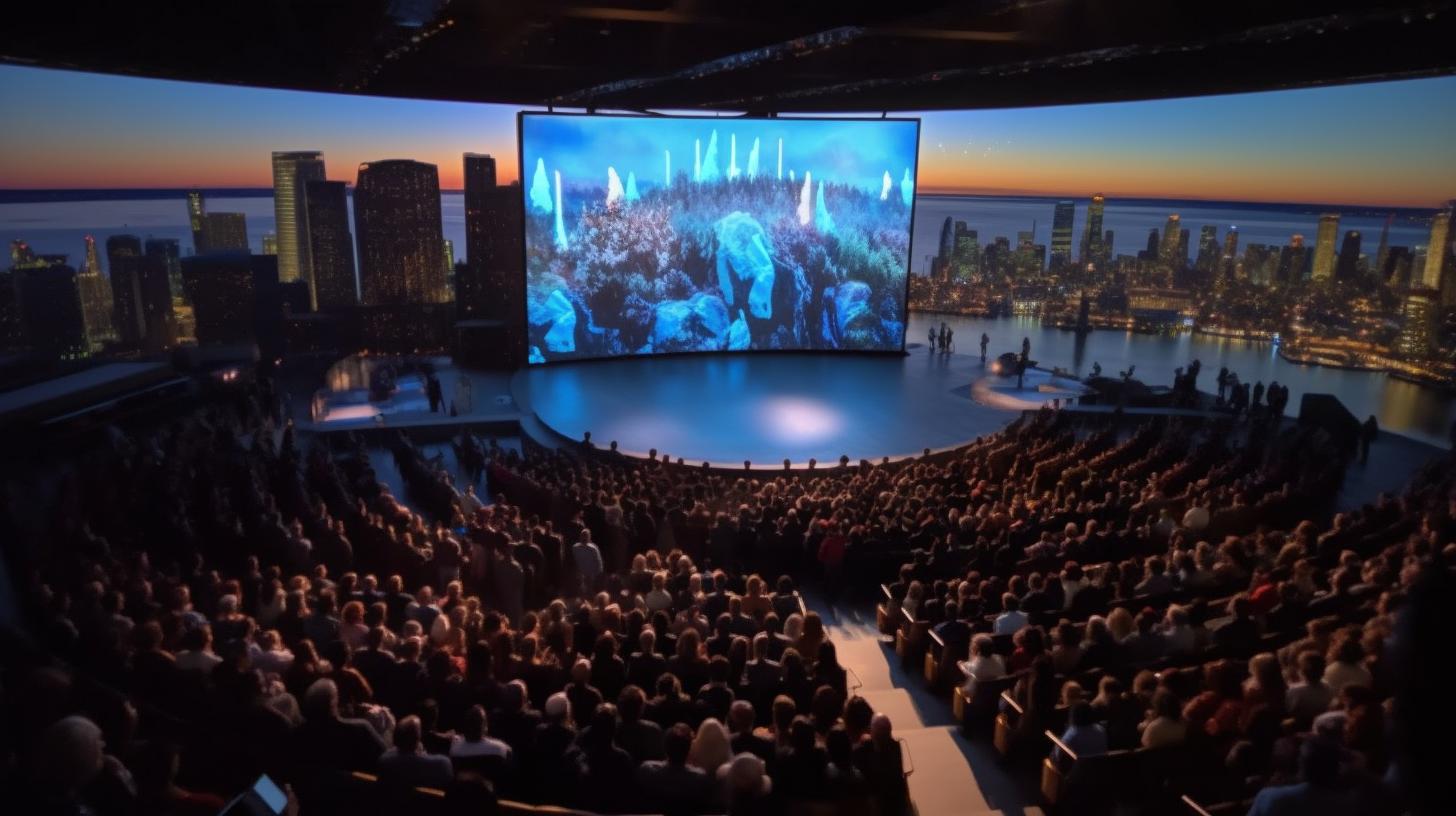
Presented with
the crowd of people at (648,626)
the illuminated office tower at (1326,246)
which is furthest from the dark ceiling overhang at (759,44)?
the illuminated office tower at (1326,246)

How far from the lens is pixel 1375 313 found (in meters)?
17.1

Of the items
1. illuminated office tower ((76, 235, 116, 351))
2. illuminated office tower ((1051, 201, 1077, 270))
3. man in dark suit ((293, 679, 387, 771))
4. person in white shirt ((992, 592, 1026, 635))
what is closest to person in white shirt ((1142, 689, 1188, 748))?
person in white shirt ((992, 592, 1026, 635))

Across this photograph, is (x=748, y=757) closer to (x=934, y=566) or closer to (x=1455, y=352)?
(x=934, y=566)

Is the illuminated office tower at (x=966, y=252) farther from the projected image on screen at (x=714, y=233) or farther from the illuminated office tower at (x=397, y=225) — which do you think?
the illuminated office tower at (x=397, y=225)

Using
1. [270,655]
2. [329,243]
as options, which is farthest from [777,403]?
[329,243]

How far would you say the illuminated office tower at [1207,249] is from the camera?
75.0 feet

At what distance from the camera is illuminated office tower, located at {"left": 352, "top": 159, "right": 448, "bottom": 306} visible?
117 ft

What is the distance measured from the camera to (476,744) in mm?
3574

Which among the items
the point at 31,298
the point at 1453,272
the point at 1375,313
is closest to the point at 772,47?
the point at 1453,272

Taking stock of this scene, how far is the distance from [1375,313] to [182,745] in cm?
2102

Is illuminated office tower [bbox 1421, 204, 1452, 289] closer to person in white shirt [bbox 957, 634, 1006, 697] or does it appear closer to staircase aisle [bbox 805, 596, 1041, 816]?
staircase aisle [bbox 805, 596, 1041, 816]

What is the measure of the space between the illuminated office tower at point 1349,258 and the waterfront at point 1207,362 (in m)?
2.06

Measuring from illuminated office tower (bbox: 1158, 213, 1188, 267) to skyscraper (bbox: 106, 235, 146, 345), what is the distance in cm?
3147

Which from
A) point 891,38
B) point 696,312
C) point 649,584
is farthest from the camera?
point 696,312
